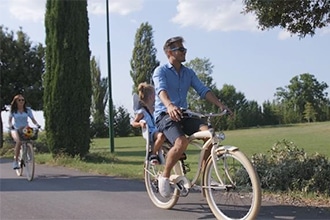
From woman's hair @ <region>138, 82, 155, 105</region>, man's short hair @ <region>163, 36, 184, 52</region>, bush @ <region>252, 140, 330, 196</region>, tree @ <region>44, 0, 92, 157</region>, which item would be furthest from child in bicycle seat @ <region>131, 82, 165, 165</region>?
tree @ <region>44, 0, 92, 157</region>

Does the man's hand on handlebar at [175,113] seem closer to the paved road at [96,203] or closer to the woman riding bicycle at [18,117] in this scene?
the paved road at [96,203]

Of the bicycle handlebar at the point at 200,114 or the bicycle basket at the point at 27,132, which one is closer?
the bicycle handlebar at the point at 200,114

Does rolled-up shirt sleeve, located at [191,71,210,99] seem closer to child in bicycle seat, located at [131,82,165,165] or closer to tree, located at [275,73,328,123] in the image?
child in bicycle seat, located at [131,82,165,165]

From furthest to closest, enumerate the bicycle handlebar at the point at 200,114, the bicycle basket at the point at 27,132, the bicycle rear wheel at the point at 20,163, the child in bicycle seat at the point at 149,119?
the bicycle rear wheel at the point at 20,163, the bicycle basket at the point at 27,132, the child in bicycle seat at the point at 149,119, the bicycle handlebar at the point at 200,114

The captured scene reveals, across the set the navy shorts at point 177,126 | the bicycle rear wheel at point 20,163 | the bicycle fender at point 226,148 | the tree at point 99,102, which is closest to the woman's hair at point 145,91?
the navy shorts at point 177,126

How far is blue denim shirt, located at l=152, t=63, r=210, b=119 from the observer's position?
567 centimetres

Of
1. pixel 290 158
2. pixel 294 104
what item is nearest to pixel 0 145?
pixel 290 158

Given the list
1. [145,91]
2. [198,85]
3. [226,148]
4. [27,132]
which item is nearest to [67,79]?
[27,132]

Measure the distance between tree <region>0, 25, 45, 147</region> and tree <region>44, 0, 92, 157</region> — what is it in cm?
856

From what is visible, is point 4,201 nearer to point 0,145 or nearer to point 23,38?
point 0,145

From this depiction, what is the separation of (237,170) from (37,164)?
369 inches

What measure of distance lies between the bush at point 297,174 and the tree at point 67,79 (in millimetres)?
7437

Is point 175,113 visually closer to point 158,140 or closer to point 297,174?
point 158,140

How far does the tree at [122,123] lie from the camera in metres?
49.2
